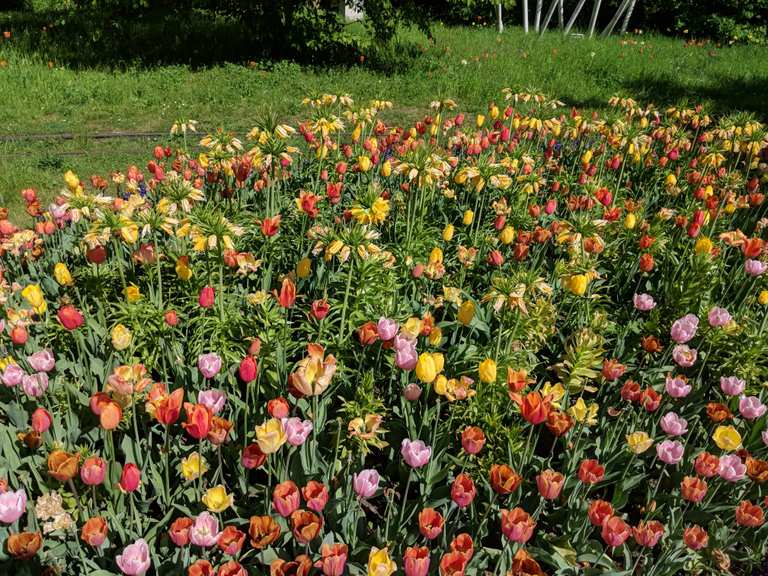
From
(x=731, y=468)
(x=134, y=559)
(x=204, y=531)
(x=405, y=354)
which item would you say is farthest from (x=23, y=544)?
(x=731, y=468)

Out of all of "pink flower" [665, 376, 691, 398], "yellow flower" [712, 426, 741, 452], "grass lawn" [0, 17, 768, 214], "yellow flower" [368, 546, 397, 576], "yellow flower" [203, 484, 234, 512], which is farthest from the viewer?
"grass lawn" [0, 17, 768, 214]

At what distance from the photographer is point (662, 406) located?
2.80 metres

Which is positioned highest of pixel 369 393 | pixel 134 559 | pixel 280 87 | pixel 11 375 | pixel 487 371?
pixel 280 87

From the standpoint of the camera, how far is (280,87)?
9.95 m

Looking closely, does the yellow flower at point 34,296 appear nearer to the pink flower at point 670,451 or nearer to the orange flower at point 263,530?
the orange flower at point 263,530

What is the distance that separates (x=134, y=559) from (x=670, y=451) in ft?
5.49

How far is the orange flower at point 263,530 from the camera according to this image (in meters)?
1.71

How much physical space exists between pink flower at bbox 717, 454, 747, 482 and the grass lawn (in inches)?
211

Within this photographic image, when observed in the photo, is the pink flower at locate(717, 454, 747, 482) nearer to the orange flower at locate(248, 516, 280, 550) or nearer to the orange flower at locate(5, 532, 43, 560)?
the orange flower at locate(248, 516, 280, 550)

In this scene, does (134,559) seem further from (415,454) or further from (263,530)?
(415,454)

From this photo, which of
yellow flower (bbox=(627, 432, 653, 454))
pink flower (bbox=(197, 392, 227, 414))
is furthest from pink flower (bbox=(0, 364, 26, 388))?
yellow flower (bbox=(627, 432, 653, 454))

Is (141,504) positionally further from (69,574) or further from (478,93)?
(478,93)

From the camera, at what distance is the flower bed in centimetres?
191

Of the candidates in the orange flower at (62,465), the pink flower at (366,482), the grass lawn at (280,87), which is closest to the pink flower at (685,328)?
the pink flower at (366,482)
